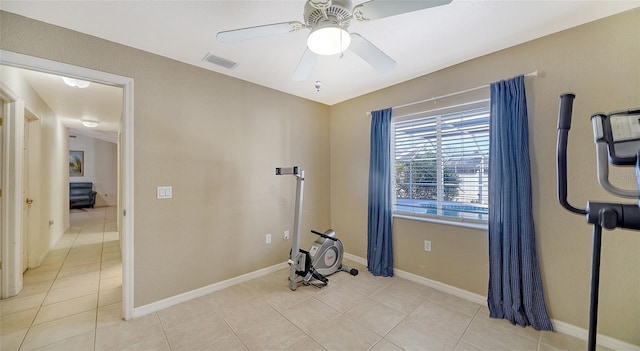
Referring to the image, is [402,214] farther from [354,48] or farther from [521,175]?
[354,48]

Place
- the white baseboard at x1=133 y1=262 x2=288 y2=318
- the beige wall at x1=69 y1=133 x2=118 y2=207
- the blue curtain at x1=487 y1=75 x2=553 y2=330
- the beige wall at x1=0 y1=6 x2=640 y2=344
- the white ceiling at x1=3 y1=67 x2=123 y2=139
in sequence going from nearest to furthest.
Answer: the beige wall at x1=0 y1=6 x2=640 y2=344 < the blue curtain at x1=487 y1=75 x2=553 y2=330 < the white baseboard at x1=133 y1=262 x2=288 y2=318 < the white ceiling at x1=3 y1=67 x2=123 y2=139 < the beige wall at x1=69 y1=133 x2=118 y2=207

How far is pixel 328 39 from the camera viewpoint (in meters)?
1.44

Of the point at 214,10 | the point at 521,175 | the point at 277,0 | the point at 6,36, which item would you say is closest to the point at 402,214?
the point at 521,175

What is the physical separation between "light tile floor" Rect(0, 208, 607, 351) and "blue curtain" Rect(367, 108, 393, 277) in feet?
0.82

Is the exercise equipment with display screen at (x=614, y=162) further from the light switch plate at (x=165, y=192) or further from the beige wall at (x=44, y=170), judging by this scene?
the beige wall at (x=44, y=170)

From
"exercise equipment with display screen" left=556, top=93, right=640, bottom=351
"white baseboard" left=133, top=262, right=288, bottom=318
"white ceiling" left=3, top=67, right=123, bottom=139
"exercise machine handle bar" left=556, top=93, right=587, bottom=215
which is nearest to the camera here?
"exercise equipment with display screen" left=556, top=93, right=640, bottom=351

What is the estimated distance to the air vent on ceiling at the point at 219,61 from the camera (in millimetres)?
2379

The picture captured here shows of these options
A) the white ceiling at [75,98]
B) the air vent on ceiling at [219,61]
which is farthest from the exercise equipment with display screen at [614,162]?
the white ceiling at [75,98]

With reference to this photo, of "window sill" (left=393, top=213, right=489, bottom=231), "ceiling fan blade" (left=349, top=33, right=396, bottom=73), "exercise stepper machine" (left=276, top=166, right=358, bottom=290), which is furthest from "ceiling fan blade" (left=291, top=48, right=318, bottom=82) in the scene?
"window sill" (left=393, top=213, right=489, bottom=231)

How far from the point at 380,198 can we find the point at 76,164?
421 inches

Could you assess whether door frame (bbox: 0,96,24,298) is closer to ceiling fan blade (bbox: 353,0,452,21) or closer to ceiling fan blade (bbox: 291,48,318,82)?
ceiling fan blade (bbox: 291,48,318,82)

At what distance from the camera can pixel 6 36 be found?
5.63 ft

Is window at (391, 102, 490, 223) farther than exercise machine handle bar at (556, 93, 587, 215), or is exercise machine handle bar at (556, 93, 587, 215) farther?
window at (391, 102, 490, 223)

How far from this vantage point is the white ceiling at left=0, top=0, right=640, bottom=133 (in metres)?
1.68
